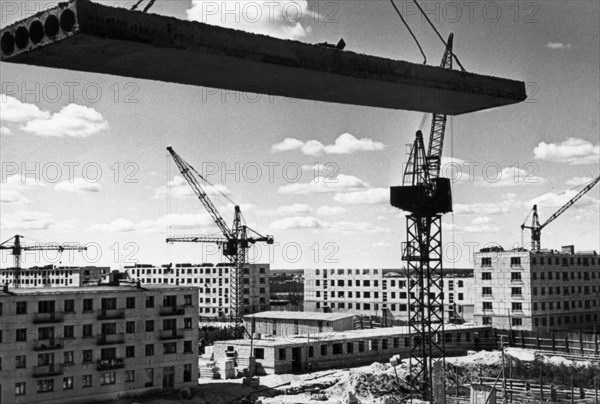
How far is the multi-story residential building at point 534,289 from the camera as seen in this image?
90.0 meters

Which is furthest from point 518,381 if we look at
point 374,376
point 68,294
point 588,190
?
point 588,190

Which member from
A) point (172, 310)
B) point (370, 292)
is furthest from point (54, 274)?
point (172, 310)

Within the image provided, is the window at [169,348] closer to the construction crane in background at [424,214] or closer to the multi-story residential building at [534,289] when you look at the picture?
the construction crane in background at [424,214]

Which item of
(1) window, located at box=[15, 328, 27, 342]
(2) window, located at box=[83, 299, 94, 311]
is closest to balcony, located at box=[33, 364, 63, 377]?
(1) window, located at box=[15, 328, 27, 342]

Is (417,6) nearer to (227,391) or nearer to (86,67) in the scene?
(86,67)

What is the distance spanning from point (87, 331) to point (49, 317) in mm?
3252

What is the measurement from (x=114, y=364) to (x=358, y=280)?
239 ft

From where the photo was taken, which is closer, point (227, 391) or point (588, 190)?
point (227, 391)

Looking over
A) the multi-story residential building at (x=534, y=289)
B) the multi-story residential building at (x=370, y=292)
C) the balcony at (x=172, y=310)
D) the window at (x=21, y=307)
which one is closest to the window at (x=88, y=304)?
the window at (x=21, y=307)

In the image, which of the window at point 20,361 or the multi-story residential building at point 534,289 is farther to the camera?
the multi-story residential building at point 534,289

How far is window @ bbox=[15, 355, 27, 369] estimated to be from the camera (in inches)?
1954

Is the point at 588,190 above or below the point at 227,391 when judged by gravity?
above

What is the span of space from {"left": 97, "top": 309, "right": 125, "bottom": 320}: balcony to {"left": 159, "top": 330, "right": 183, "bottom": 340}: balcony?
388cm

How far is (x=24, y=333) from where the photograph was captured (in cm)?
5022
